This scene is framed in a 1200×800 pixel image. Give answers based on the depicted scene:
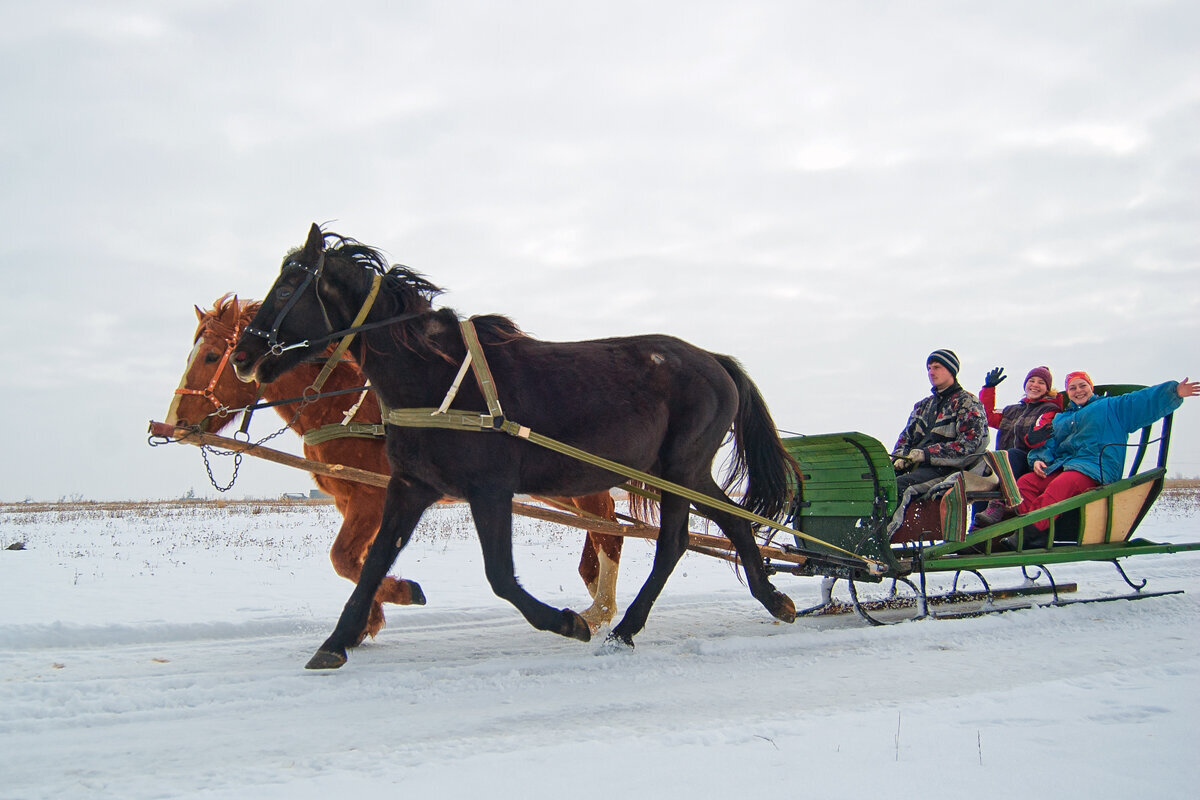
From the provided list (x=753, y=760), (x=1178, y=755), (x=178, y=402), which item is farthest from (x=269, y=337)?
(x=1178, y=755)

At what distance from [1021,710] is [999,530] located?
3001 mm

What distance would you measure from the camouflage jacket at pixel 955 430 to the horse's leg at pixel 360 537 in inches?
163

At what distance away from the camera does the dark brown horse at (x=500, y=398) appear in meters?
4.59

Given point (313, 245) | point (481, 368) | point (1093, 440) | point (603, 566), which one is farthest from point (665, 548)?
point (1093, 440)

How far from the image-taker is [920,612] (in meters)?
6.10

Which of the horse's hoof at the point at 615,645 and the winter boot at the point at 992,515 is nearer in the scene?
the horse's hoof at the point at 615,645

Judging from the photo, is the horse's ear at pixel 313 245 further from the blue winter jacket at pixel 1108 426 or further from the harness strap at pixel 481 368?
the blue winter jacket at pixel 1108 426

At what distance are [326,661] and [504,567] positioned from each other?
1072mm

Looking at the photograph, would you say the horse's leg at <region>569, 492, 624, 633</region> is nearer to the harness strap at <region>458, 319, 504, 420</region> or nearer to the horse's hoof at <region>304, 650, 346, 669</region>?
the harness strap at <region>458, 319, 504, 420</region>

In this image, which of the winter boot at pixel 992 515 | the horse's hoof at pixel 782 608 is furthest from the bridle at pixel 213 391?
the winter boot at pixel 992 515

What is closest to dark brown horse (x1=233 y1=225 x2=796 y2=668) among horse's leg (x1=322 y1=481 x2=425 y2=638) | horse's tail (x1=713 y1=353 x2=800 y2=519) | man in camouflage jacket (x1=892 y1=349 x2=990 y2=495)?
horse's tail (x1=713 y1=353 x2=800 y2=519)

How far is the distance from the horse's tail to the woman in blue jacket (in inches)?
65.4

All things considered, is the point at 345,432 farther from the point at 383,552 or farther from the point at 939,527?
the point at 939,527

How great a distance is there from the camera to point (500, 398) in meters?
4.79
